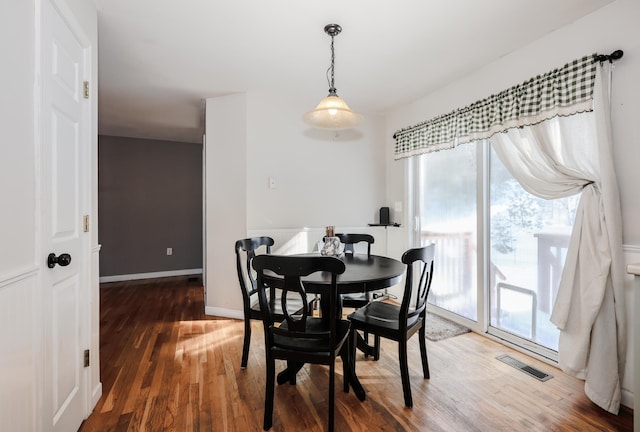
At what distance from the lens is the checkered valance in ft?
6.84

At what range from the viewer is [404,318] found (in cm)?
187

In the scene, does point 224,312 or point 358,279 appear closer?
point 358,279

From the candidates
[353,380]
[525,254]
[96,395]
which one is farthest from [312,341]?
[525,254]

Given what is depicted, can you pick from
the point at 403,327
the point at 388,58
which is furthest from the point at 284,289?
the point at 388,58

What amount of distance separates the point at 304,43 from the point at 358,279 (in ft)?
5.91

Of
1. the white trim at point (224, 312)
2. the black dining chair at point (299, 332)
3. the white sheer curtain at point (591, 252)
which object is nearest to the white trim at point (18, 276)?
the black dining chair at point (299, 332)

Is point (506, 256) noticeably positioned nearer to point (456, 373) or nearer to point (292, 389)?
point (456, 373)

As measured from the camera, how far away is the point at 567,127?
7.18ft

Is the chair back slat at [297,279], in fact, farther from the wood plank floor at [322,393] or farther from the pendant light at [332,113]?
the pendant light at [332,113]

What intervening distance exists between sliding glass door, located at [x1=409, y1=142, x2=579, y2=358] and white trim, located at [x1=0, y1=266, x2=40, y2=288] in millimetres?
3070

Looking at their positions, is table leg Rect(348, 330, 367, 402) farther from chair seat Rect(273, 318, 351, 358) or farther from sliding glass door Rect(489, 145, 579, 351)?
sliding glass door Rect(489, 145, 579, 351)

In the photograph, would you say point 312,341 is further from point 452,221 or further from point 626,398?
point 452,221

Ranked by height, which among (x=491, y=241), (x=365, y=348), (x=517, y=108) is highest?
(x=517, y=108)

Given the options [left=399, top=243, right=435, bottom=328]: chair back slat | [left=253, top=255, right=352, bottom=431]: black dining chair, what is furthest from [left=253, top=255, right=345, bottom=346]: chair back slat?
[left=399, top=243, right=435, bottom=328]: chair back slat
